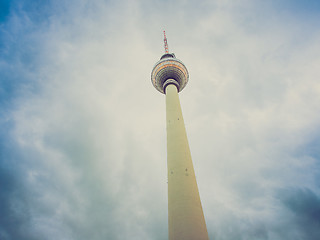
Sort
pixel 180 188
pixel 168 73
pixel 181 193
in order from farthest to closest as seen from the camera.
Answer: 1. pixel 168 73
2. pixel 180 188
3. pixel 181 193

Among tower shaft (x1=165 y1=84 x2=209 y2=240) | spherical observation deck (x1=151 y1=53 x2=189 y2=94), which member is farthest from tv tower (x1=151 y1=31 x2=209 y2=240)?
spherical observation deck (x1=151 y1=53 x2=189 y2=94)

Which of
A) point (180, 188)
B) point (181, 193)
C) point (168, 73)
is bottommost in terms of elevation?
point (181, 193)

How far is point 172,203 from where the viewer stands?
21797 mm

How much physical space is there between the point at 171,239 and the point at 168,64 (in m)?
38.1

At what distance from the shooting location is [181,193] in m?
22.0

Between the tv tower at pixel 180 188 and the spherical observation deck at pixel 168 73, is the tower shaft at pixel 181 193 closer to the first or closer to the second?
the tv tower at pixel 180 188

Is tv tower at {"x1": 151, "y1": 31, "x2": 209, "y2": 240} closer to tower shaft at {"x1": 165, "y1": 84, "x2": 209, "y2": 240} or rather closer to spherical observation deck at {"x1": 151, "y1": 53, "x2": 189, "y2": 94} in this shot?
tower shaft at {"x1": 165, "y1": 84, "x2": 209, "y2": 240}

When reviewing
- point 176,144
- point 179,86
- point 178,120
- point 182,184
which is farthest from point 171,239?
point 179,86

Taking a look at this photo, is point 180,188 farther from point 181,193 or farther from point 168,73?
point 168,73

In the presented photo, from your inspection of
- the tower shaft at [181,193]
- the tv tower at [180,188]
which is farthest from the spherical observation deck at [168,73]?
the tower shaft at [181,193]

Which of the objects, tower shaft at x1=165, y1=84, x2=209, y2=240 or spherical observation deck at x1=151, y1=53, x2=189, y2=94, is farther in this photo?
spherical observation deck at x1=151, y1=53, x2=189, y2=94

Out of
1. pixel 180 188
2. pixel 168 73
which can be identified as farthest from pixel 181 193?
pixel 168 73

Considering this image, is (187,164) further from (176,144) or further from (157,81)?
(157,81)

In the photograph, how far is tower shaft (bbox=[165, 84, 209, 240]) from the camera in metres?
19.2
